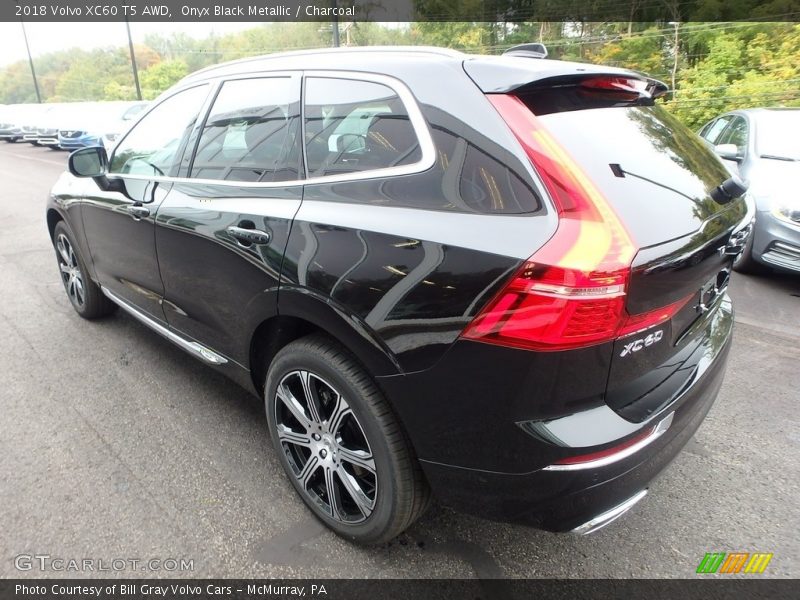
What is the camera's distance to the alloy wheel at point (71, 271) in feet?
13.6

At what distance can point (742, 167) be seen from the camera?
17.8 feet

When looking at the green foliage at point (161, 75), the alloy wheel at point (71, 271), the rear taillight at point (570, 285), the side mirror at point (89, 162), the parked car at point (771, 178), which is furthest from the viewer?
the green foliage at point (161, 75)

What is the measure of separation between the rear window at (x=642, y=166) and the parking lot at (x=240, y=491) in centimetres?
126

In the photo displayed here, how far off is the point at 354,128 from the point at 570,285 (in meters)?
1.06

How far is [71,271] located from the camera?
4242mm

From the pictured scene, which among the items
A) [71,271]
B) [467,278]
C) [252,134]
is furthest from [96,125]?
[467,278]

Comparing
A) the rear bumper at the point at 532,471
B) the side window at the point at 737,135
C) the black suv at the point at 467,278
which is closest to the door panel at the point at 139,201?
the black suv at the point at 467,278

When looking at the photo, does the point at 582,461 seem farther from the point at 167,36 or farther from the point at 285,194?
the point at 167,36

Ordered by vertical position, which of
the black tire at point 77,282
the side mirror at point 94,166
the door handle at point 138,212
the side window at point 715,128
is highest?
the side mirror at point 94,166

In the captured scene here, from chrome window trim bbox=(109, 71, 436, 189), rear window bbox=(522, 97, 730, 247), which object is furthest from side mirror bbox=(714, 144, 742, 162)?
chrome window trim bbox=(109, 71, 436, 189)

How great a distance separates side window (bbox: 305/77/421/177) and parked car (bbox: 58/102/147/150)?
56.4 feet

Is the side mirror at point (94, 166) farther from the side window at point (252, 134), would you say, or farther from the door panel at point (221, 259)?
the side window at point (252, 134)

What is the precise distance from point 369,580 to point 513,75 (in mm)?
1823

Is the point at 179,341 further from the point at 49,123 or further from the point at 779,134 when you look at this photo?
the point at 49,123
